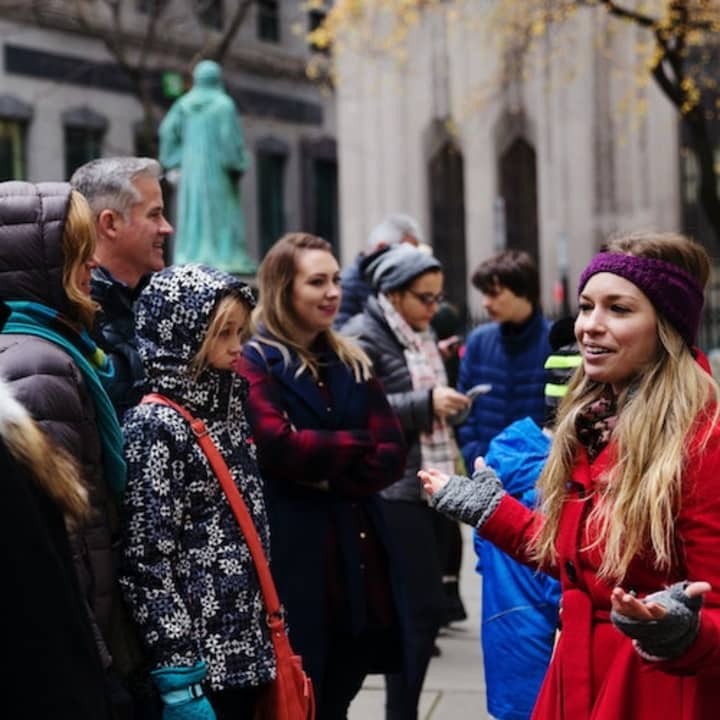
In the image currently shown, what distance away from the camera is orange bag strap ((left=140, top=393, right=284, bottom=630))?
4480 millimetres

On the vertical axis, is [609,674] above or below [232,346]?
below

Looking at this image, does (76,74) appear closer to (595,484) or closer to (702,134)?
(702,134)

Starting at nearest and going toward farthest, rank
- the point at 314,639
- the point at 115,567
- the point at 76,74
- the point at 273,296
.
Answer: the point at 115,567 → the point at 314,639 → the point at 273,296 → the point at 76,74

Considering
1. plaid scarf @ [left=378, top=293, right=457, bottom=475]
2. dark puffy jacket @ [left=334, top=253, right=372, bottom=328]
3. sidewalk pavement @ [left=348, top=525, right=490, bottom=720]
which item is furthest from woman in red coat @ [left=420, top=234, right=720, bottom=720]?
dark puffy jacket @ [left=334, top=253, right=372, bottom=328]

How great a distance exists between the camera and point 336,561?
5.66 meters

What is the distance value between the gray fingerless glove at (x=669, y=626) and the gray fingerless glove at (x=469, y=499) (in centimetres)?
68

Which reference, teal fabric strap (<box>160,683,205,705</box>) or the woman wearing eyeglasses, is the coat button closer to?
teal fabric strap (<box>160,683,205,705</box>)

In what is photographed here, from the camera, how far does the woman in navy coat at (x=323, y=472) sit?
18.3 ft

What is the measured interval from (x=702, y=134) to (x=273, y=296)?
14.3 metres

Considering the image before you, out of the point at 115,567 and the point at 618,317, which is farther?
the point at 115,567

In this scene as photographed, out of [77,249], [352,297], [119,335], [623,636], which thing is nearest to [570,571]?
[623,636]

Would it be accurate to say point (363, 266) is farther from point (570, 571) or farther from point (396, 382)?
point (570, 571)

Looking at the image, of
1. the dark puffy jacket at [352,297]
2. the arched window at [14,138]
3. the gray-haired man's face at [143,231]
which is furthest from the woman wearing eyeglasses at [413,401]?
the arched window at [14,138]

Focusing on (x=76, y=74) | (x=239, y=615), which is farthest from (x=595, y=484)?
(x=76, y=74)
